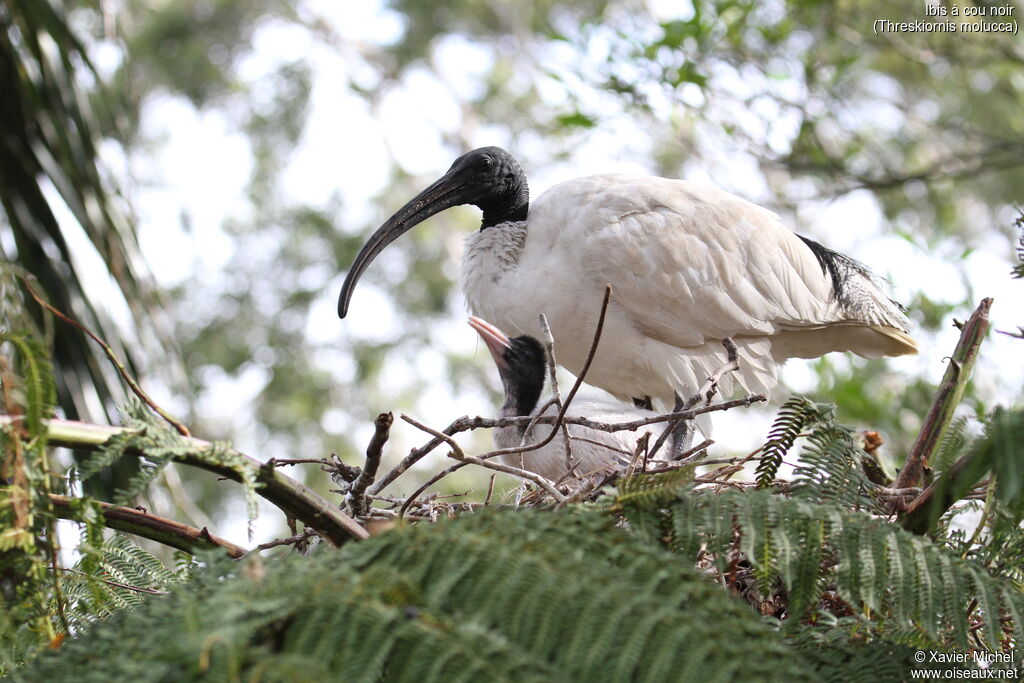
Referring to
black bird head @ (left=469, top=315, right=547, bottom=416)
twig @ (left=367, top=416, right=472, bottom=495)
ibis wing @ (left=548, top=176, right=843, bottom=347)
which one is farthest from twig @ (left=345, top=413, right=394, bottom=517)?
ibis wing @ (left=548, top=176, right=843, bottom=347)

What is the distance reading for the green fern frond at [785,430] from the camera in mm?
2080

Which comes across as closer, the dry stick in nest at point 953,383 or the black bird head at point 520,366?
the dry stick in nest at point 953,383

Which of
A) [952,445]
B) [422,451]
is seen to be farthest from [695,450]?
[952,445]

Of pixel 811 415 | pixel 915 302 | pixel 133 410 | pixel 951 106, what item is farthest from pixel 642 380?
pixel 951 106

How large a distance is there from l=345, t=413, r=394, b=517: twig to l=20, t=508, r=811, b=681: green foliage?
0.57 meters

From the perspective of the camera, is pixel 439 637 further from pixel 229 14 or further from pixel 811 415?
pixel 229 14

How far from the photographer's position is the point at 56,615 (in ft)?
5.64

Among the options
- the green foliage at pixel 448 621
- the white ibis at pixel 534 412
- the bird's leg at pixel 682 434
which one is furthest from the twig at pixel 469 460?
the bird's leg at pixel 682 434

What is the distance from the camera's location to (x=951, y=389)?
213 centimetres

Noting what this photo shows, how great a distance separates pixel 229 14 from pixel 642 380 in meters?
14.3

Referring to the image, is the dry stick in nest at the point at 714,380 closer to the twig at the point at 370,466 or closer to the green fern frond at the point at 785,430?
the green fern frond at the point at 785,430

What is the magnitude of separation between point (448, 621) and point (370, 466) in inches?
38.5

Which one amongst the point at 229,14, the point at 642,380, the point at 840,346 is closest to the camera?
the point at 642,380

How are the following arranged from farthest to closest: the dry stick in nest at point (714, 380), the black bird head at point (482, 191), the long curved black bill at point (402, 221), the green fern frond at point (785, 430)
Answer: the black bird head at point (482, 191) → the long curved black bill at point (402, 221) → the dry stick in nest at point (714, 380) → the green fern frond at point (785, 430)
